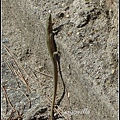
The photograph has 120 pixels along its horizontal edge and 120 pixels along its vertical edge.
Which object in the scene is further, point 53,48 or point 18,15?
point 18,15

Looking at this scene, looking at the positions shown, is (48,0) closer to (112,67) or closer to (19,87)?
(19,87)

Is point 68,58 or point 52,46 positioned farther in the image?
point 52,46

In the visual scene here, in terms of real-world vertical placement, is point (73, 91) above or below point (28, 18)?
below

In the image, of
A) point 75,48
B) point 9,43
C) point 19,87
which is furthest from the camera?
point 9,43

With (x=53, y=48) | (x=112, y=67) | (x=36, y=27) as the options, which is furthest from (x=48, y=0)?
(x=112, y=67)

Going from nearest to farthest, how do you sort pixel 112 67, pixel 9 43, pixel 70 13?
1. pixel 112 67
2. pixel 70 13
3. pixel 9 43

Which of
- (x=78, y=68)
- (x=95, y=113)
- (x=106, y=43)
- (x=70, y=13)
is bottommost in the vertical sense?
(x=95, y=113)

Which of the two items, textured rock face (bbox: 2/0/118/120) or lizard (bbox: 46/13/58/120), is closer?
textured rock face (bbox: 2/0/118/120)

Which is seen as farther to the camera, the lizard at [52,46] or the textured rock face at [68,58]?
the lizard at [52,46]
